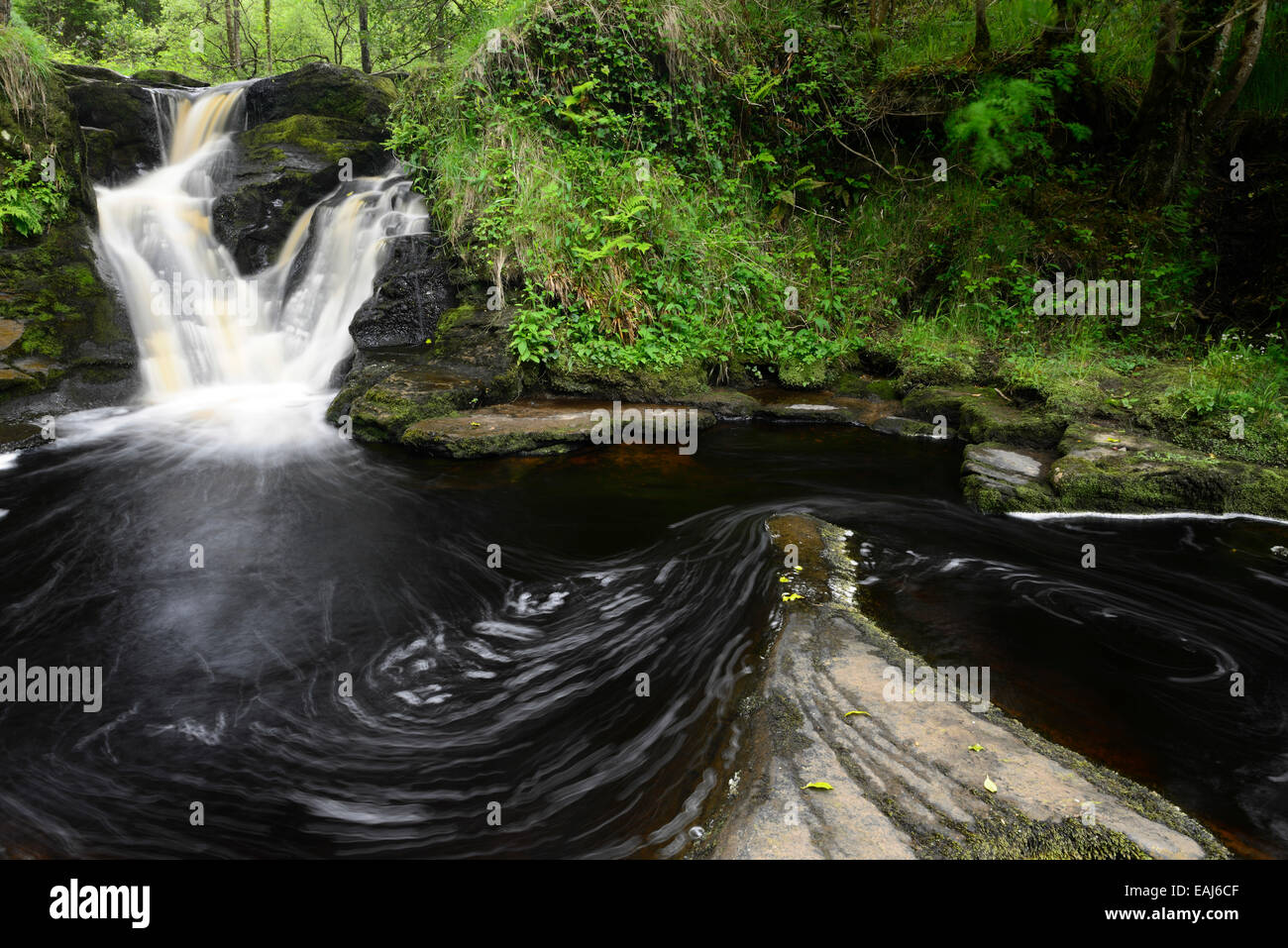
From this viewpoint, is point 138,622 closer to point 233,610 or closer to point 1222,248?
point 233,610

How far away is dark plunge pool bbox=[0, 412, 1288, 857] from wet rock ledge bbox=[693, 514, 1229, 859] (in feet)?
0.83

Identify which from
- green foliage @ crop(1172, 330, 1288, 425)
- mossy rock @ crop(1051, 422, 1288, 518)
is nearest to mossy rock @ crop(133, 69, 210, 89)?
mossy rock @ crop(1051, 422, 1288, 518)

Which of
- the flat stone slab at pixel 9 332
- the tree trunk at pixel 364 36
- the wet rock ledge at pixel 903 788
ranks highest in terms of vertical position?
the tree trunk at pixel 364 36

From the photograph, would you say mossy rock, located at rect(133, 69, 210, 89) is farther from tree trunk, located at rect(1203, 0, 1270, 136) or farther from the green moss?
tree trunk, located at rect(1203, 0, 1270, 136)

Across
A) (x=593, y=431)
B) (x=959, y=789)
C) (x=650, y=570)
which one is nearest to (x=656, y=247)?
(x=593, y=431)

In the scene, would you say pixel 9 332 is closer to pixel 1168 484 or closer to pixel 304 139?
pixel 304 139

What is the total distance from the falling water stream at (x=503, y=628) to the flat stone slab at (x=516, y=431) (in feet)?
0.74

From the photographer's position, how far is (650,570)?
5.03 meters

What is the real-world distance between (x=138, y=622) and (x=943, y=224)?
10740mm

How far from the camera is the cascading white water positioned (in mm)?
9102

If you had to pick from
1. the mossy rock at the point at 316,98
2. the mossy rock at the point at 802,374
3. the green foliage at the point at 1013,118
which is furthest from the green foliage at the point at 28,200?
the green foliage at the point at 1013,118

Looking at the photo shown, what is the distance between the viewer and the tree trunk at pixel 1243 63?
7.72m

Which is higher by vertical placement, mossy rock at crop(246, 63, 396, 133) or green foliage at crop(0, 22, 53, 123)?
mossy rock at crop(246, 63, 396, 133)

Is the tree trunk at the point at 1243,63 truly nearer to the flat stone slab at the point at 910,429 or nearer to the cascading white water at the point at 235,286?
the flat stone slab at the point at 910,429
